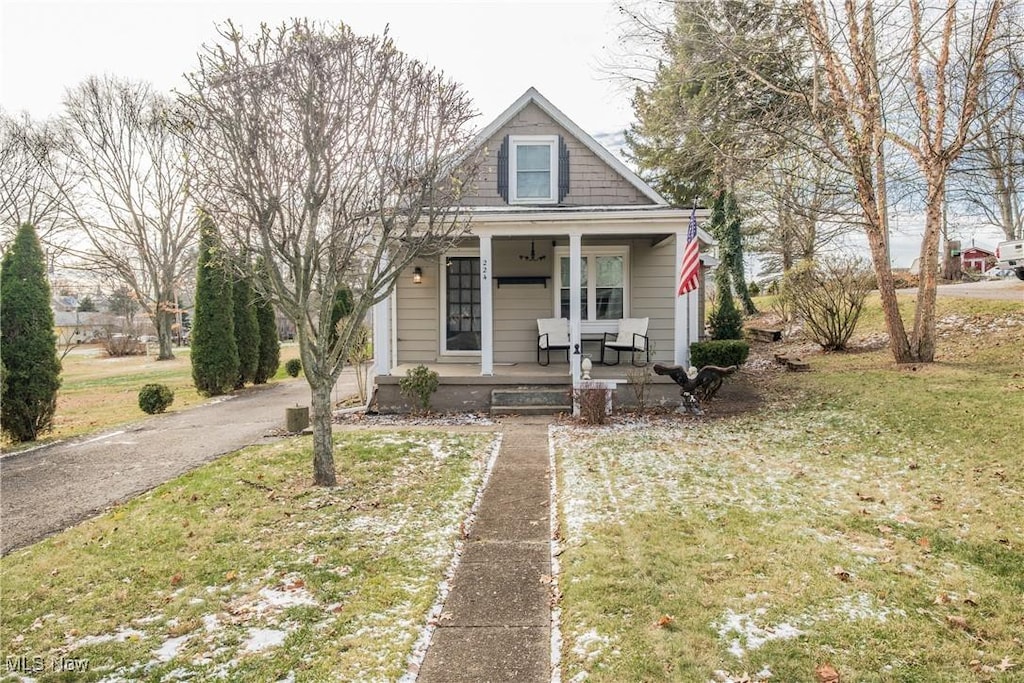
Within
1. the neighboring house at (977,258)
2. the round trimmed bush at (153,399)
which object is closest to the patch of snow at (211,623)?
the round trimmed bush at (153,399)

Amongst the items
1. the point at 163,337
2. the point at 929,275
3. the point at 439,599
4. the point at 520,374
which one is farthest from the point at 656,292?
the point at 163,337

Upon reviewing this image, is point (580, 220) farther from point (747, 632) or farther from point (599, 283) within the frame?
point (747, 632)

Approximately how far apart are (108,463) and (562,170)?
9.77 metres

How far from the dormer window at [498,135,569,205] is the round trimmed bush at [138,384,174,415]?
853 cm

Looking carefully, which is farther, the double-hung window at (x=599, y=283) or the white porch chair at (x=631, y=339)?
the double-hung window at (x=599, y=283)

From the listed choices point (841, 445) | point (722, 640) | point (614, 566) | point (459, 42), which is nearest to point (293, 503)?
point (614, 566)

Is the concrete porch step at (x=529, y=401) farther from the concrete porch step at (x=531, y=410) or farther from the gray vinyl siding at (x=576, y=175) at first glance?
the gray vinyl siding at (x=576, y=175)

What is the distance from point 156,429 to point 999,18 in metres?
17.3

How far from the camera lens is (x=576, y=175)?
12.1 meters

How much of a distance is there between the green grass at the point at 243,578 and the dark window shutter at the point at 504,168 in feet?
24.6

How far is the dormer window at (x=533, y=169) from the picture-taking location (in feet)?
39.5

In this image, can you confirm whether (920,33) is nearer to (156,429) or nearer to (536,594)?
(536,594)

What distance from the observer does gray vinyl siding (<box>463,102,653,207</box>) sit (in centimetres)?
1207

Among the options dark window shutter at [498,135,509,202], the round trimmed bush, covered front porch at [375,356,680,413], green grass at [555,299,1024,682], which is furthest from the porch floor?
Result: the round trimmed bush
